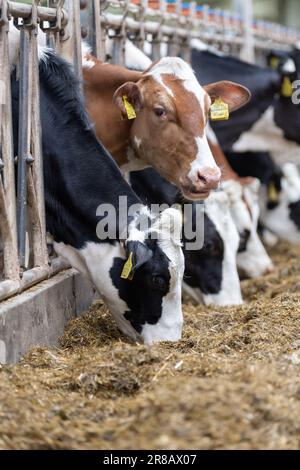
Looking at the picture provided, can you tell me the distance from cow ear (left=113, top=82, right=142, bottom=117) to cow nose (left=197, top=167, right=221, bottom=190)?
27.1 inches

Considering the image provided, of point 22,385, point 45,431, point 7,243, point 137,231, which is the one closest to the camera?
point 45,431

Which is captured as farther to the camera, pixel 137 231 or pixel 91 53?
pixel 91 53

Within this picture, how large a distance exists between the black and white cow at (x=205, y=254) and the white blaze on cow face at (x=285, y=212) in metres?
3.10

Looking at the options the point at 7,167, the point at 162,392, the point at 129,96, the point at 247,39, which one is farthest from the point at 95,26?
the point at 247,39

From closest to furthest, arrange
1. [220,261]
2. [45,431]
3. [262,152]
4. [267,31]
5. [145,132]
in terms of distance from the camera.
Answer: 1. [45,431]
2. [145,132]
3. [220,261]
4. [262,152]
5. [267,31]

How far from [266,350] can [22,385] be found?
1.26 metres

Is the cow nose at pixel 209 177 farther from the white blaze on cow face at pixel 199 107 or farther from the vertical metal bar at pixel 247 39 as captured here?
the vertical metal bar at pixel 247 39

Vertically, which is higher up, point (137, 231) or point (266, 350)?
point (137, 231)

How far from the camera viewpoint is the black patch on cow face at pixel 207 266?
7.71 meters

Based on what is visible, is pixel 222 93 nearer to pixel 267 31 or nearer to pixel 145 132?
pixel 145 132

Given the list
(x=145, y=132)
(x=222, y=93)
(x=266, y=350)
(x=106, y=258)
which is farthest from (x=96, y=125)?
(x=266, y=350)

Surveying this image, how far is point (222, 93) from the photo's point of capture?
7.31 metres

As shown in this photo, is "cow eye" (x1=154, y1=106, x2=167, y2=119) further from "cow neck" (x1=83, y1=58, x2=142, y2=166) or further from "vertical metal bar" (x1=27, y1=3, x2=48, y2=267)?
"vertical metal bar" (x1=27, y1=3, x2=48, y2=267)

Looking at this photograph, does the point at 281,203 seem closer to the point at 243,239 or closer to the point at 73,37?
the point at 243,239
